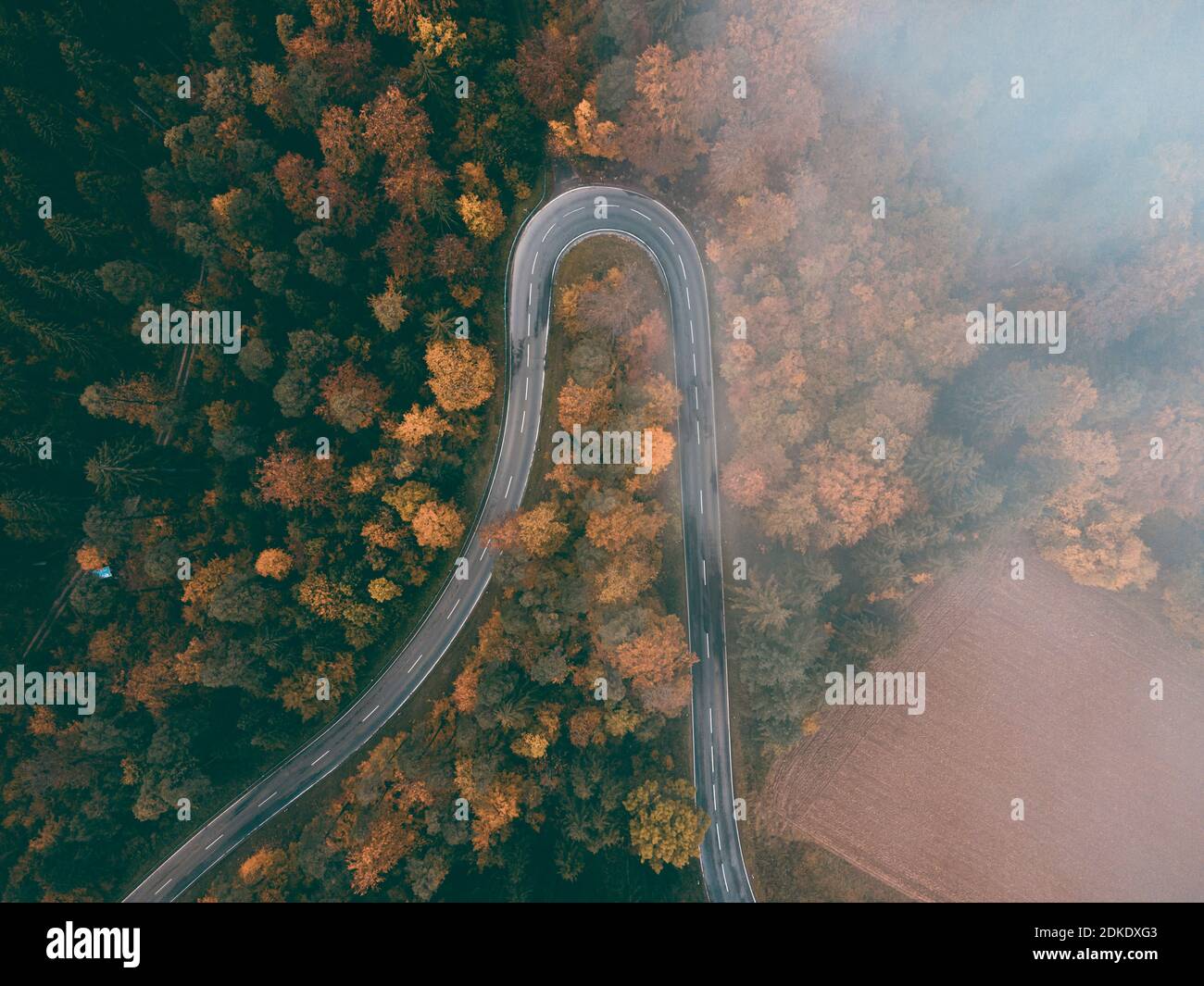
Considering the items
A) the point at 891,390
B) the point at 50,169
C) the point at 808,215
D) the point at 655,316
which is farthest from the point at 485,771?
the point at 50,169

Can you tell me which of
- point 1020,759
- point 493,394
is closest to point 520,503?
point 493,394

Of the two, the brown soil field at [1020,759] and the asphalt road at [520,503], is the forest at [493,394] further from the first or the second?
the brown soil field at [1020,759]

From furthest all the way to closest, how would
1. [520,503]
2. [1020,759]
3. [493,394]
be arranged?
[520,503] < [493,394] < [1020,759]

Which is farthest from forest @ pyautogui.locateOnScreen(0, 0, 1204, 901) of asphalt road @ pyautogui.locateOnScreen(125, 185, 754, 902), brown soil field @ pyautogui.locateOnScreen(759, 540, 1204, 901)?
brown soil field @ pyautogui.locateOnScreen(759, 540, 1204, 901)

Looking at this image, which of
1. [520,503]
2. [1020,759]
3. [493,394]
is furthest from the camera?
[520,503]

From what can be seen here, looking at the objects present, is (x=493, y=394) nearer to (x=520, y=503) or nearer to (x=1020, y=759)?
(x=520, y=503)

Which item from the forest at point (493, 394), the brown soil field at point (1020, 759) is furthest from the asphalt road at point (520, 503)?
the brown soil field at point (1020, 759)
